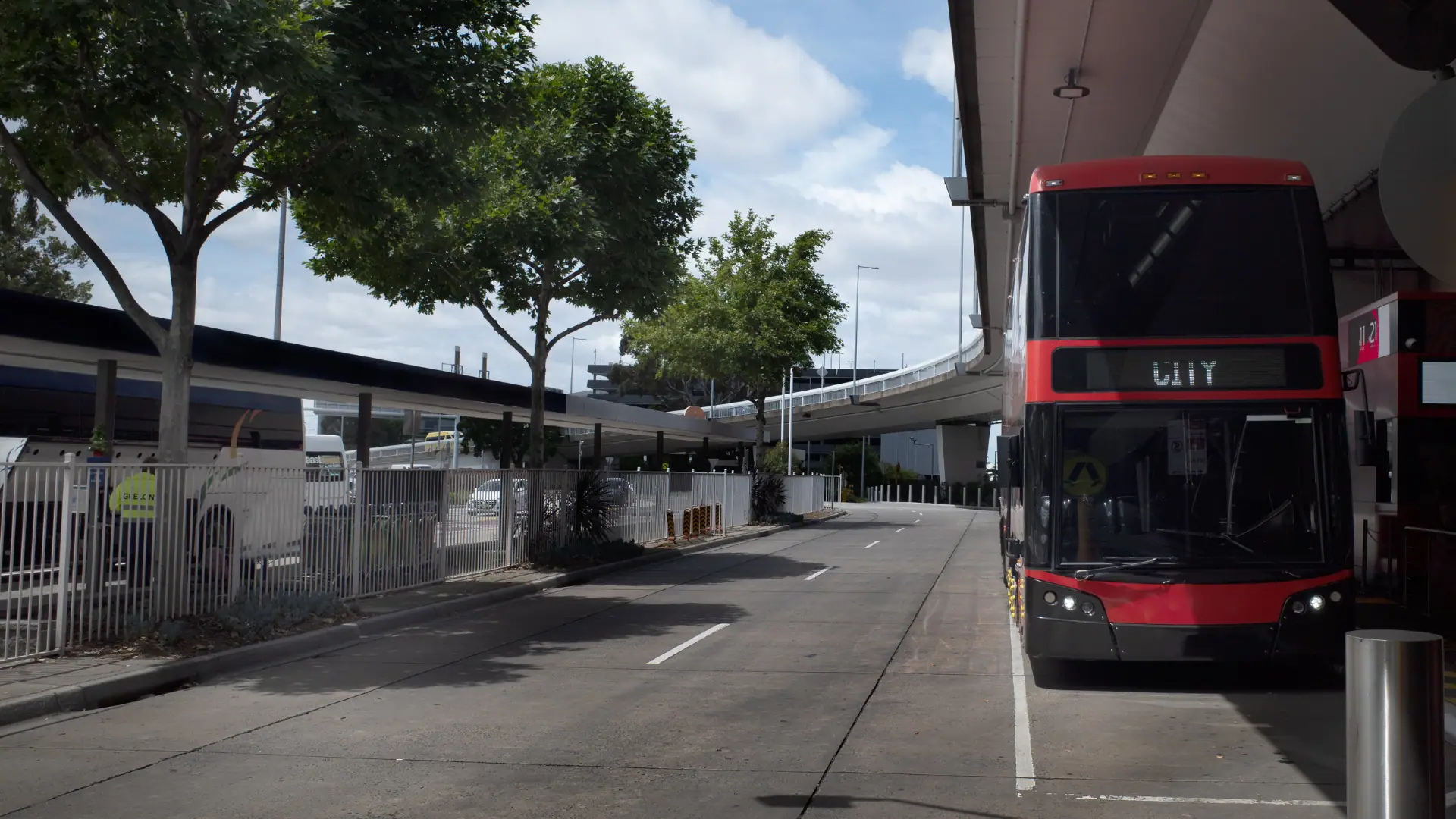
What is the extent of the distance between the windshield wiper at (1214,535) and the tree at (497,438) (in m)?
47.7

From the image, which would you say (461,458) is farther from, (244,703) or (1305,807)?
(1305,807)

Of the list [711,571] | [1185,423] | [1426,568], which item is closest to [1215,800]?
[1185,423]

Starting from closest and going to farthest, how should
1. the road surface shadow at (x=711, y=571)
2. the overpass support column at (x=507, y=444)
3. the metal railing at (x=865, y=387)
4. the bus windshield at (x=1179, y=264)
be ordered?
the bus windshield at (x=1179, y=264)
the road surface shadow at (x=711, y=571)
the overpass support column at (x=507, y=444)
the metal railing at (x=865, y=387)

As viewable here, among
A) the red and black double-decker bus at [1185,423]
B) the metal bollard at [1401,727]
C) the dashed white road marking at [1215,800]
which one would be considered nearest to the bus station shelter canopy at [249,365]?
the red and black double-decker bus at [1185,423]

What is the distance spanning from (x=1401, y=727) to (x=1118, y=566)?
5.26 meters

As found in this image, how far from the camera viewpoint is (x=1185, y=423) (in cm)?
999

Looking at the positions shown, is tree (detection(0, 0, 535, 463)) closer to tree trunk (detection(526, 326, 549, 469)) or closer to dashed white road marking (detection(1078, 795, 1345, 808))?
tree trunk (detection(526, 326, 549, 469))

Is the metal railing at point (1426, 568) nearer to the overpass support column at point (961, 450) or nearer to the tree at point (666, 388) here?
the overpass support column at point (961, 450)

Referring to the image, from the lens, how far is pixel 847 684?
414 inches

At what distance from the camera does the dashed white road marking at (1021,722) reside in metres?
7.20

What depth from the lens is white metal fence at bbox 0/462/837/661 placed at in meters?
10.6

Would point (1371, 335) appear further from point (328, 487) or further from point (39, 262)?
point (39, 262)

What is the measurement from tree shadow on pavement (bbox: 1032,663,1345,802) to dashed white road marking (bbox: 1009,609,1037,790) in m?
0.18

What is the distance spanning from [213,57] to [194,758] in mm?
6782
